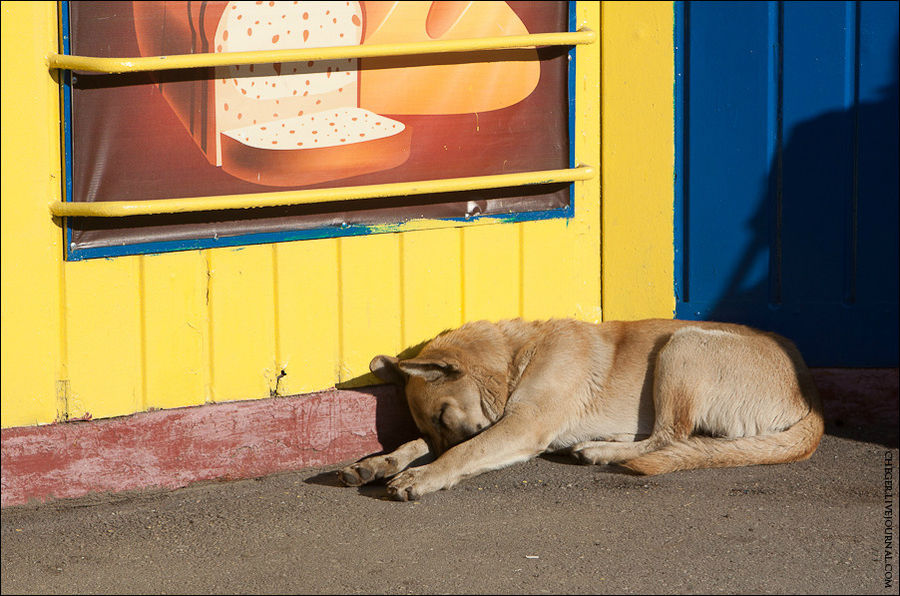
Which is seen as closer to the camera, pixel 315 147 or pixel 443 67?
pixel 315 147

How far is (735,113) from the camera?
5.97 m

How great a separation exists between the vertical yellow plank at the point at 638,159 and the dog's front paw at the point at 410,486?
167 cm

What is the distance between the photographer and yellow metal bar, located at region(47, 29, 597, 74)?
15.2 ft

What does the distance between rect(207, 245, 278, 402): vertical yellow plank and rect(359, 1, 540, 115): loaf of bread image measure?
3.33 feet

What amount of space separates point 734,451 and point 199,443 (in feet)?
8.75

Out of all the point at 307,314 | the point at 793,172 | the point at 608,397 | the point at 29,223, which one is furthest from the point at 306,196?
the point at 793,172

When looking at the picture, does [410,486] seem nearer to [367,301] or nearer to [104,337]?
[367,301]

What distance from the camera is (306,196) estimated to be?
517cm

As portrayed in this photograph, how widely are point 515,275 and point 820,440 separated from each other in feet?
6.28

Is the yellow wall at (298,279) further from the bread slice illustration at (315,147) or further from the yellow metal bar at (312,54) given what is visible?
the bread slice illustration at (315,147)

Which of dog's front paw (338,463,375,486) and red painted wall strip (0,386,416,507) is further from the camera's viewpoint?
dog's front paw (338,463,375,486)

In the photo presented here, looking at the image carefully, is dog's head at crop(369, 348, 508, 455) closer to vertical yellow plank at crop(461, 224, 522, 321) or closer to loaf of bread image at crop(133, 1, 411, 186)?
vertical yellow plank at crop(461, 224, 522, 321)

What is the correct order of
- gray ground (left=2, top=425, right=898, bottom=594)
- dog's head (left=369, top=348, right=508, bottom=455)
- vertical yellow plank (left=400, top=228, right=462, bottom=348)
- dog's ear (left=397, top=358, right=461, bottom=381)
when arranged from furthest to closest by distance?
vertical yellow plank (left=400, top=228, right=462, bottom=348) → dog's head (left=369, top=348, right=508, bottom=455) → dog's ear (left=397, top=358, right=461, bottom=381) → gray ground (left=2, top=425, right=898, bottom=594)

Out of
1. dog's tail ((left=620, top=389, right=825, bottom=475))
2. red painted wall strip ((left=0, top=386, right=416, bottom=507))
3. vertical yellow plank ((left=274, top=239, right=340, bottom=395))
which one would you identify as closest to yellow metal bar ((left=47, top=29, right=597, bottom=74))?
vertical yellow plank ((left=274, top=239, right=340, bottom=395))
